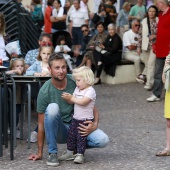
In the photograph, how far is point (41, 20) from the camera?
18891 millimetres

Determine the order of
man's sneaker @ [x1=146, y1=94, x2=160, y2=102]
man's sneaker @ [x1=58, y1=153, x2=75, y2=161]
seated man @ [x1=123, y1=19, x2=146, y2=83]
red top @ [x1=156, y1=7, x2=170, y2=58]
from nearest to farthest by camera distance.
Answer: man's sneaker @ [x1=58, y1=153, x2=75, y2=161] < red top @ [x1=156, y1=7, x2=170, y2=58] < man's sneaker @ [x1=146, y1=94, x2=160, y2=102] < seated man @ [x1=123, y1=19, x2=146, y2=83]

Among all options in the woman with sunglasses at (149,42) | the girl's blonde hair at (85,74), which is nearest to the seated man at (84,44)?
the woman with sunglasses at (149,42)

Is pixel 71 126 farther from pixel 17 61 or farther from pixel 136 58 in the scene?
pixel 136 58

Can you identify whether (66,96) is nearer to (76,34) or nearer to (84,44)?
(84,44)

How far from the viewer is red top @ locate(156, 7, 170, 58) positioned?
11.8 m

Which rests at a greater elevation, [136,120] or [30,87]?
[30,87]

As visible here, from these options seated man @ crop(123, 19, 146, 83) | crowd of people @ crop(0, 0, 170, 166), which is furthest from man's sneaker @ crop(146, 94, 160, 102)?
seated man @ crop(123, 19, 146, 83)

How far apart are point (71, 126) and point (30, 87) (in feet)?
2.94

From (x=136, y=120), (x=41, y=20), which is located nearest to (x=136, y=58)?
(x=136, y=120)

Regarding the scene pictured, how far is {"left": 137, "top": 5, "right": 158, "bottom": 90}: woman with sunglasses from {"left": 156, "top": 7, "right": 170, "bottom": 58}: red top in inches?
37.4

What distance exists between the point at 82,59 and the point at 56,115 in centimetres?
774

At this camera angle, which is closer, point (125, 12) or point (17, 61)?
Result: point (17, 61)

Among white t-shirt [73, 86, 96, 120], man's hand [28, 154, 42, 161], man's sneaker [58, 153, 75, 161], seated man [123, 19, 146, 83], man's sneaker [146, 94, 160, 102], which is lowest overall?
man's sneaker [146, 94, 160, 102]

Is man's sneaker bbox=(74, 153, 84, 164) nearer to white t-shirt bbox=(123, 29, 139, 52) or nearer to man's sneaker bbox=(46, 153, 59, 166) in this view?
man's sneaker bbox=(46, 153, 59, 166)
